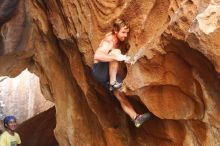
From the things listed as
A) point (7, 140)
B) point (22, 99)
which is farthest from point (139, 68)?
point (22, 99)

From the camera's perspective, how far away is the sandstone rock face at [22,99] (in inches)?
511

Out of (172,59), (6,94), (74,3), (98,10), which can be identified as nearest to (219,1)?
(172,59)

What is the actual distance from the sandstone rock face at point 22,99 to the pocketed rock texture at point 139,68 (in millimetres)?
4014

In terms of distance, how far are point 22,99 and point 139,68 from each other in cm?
791

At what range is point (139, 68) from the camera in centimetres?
567

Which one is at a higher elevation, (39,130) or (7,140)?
(7,140)

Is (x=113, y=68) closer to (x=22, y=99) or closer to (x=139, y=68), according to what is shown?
(x=139, y=68)

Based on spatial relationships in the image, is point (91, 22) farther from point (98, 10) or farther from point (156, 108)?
point (156, 108)

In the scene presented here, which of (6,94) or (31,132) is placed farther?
(6,94)

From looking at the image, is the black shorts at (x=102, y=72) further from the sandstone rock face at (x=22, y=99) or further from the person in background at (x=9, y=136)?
the sandstone rock face at (x=22, y=99)

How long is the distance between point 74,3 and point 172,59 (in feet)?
6.74

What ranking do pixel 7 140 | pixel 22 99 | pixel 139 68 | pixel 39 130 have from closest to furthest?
pixel 139 68 → pixel 7 140 → pixel 39 130 → pixel 22 99

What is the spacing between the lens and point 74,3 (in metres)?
7.05

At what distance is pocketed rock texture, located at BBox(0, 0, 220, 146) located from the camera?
5160mm
